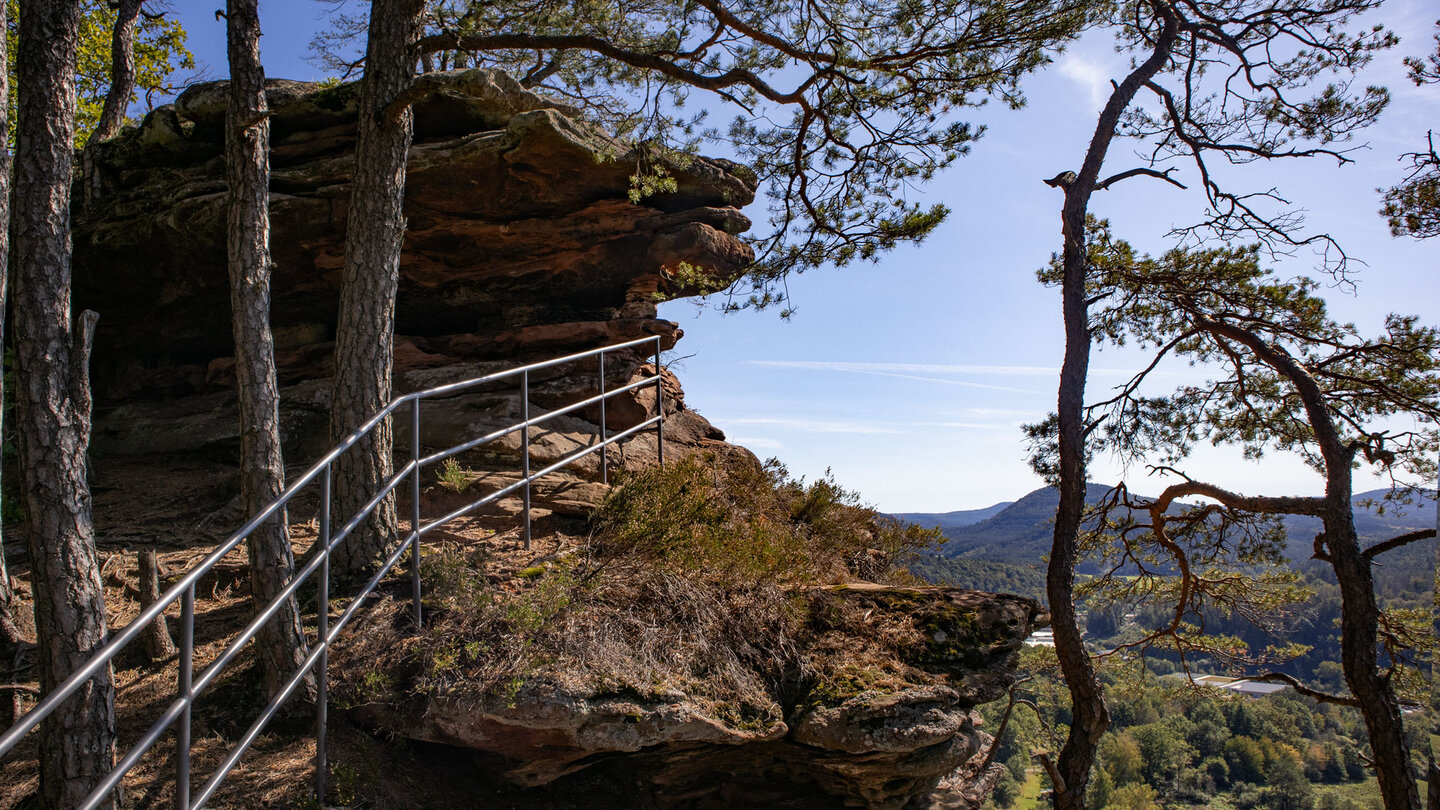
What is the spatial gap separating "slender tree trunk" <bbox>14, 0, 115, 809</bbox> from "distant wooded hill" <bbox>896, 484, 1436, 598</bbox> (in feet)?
21.5

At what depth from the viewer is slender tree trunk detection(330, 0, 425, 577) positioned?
5230mm

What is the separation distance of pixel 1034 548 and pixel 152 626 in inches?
3333

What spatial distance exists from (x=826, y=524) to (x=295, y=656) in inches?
199

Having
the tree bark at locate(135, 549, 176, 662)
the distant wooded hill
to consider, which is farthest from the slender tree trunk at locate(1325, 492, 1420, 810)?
the tree bark at locate(135, 549, 176, 662)

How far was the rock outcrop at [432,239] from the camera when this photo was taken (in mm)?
8664

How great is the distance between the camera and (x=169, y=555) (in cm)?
621

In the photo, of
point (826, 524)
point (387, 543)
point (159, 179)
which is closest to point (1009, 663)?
point (826, 524)

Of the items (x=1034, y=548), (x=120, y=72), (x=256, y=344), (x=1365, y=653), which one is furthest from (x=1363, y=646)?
(x=1034, y=548)

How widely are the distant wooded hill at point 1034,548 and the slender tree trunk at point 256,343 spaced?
579 centimetres

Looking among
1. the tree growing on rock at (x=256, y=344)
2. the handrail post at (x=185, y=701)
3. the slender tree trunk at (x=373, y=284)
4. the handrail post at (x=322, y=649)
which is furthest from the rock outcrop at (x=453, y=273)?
the handrail post at (x=185, y=701)

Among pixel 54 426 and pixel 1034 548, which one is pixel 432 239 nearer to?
pixel 54 426

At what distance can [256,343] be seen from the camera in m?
4.50

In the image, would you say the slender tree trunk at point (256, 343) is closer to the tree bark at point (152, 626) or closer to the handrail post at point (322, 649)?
the handrail post at point (322, 649)

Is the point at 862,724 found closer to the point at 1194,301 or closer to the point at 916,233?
the point at 916,233
